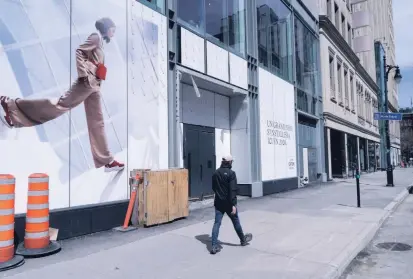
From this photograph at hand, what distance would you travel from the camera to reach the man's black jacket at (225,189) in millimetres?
6359

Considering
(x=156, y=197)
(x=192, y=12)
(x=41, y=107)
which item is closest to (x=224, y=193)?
(x=156, y=197)

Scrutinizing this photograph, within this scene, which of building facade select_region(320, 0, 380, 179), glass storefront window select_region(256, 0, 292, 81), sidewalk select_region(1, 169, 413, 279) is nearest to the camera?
sidewalk select_region(1, 169, 413, 279)

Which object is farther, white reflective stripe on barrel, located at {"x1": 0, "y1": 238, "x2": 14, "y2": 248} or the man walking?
the man walking

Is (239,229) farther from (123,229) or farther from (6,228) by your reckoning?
(6,228)

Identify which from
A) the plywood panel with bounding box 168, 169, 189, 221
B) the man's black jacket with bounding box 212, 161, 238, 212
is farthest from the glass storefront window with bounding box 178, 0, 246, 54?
the man's black jacket with bounding box 212, 161, 238, 212

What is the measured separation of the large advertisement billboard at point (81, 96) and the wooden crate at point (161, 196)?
2.37 feet

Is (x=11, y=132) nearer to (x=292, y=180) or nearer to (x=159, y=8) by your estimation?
(x=159, y=8)

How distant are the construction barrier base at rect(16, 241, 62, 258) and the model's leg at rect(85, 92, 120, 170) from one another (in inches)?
93.6

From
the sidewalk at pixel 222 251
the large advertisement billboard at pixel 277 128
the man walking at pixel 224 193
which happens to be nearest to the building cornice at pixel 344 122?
the large advertisement billboard at pixel 277 128

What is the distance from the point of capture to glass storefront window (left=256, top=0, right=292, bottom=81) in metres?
17.0

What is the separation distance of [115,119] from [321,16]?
71.9 feet

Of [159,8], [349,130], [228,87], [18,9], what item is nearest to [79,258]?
[18,9]

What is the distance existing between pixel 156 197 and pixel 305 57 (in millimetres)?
17896

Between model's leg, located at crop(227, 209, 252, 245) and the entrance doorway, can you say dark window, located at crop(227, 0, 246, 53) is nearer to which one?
the entrance doorway
